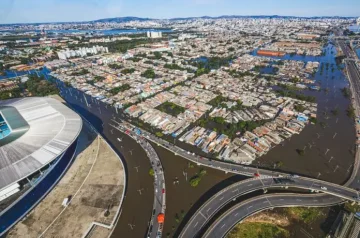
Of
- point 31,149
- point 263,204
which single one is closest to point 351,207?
point 263,204

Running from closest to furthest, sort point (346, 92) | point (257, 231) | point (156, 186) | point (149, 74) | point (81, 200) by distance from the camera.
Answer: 1. point (257, 231)
2. point (81, 200)
3. point (156, 186)
4. point (346, 92)
5. point (149, 74)

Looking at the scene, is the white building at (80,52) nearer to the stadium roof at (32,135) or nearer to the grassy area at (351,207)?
the stadium roof at (32,135)

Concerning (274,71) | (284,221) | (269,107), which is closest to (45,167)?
(284,221)

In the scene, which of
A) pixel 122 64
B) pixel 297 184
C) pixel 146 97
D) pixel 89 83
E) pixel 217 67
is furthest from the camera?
pixel 122 64

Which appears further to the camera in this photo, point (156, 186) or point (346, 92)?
point (346, 92)

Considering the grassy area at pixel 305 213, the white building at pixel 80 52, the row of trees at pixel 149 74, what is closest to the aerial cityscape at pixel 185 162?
the grassy area at pixel 305 213

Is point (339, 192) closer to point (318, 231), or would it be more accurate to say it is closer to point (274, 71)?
point (318, 231)

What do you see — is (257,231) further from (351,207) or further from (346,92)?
(346,92)
